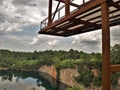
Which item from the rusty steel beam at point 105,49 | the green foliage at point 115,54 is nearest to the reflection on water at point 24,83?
the green foliage at point 115,54

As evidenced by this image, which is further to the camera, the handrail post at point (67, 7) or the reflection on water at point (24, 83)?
the reflection on water at point (24, 83)

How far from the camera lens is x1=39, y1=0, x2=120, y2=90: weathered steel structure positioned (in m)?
8.86

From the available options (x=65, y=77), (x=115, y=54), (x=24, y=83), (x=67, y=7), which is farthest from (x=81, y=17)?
(x=24, y=83)

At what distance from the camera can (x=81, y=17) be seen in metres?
11.6

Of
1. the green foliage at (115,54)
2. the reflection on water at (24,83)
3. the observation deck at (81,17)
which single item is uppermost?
the observation deck at (81,17)

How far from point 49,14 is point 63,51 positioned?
89.1 m

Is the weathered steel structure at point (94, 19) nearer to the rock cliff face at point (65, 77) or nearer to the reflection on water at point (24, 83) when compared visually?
the rock cliff face at point (65, 77)

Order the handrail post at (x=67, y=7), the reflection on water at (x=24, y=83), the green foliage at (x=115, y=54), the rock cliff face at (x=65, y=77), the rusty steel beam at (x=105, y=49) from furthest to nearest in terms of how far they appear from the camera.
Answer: the reflection on water at (x=24, y=83) < the rock cliff face at (x=65, y=77) < the green foliage at (x=115, y=54) < the handrail post at (x=67, y=7) < the rusty steel beam at (x=105, y=49)

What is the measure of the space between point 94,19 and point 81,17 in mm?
1255

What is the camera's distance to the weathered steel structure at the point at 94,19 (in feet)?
29.1

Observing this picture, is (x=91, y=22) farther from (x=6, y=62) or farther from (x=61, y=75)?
(x=6, y=62)

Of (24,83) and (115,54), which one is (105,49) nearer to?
(115,54)

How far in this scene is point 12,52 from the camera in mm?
160500

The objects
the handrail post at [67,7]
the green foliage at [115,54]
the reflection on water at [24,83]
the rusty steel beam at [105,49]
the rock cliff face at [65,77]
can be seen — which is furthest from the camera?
the reflection on water at [24,83]
